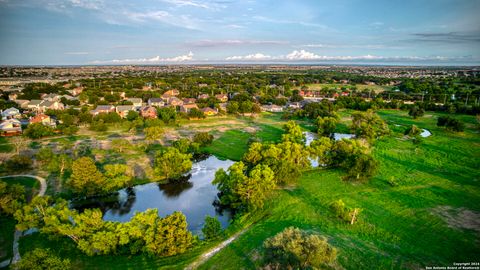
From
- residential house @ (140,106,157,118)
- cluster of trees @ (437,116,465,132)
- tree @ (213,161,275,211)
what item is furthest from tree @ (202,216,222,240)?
cluster of trees @ (437,116,465,132)

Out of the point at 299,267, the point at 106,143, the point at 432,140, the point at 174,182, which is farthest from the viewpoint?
the point at 432,140

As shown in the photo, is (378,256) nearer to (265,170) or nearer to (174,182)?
(265,170)

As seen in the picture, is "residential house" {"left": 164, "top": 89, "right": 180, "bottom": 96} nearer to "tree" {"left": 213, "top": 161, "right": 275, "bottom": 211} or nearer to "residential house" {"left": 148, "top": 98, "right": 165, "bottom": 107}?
"residential house" {"left": 148, "top": 98, "right": 165, "bottom": 107}

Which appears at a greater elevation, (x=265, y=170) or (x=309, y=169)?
(x=265, y=170)

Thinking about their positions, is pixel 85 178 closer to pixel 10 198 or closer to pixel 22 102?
pixel 10 198

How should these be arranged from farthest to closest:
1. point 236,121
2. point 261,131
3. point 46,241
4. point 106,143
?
1. point 236,121
2. point 261,131
3. point 106,143
4. point 46,241

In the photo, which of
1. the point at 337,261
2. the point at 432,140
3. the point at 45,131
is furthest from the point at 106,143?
the point at 432,140

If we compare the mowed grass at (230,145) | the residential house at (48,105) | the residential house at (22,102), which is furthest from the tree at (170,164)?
the residential house at (22,102)
